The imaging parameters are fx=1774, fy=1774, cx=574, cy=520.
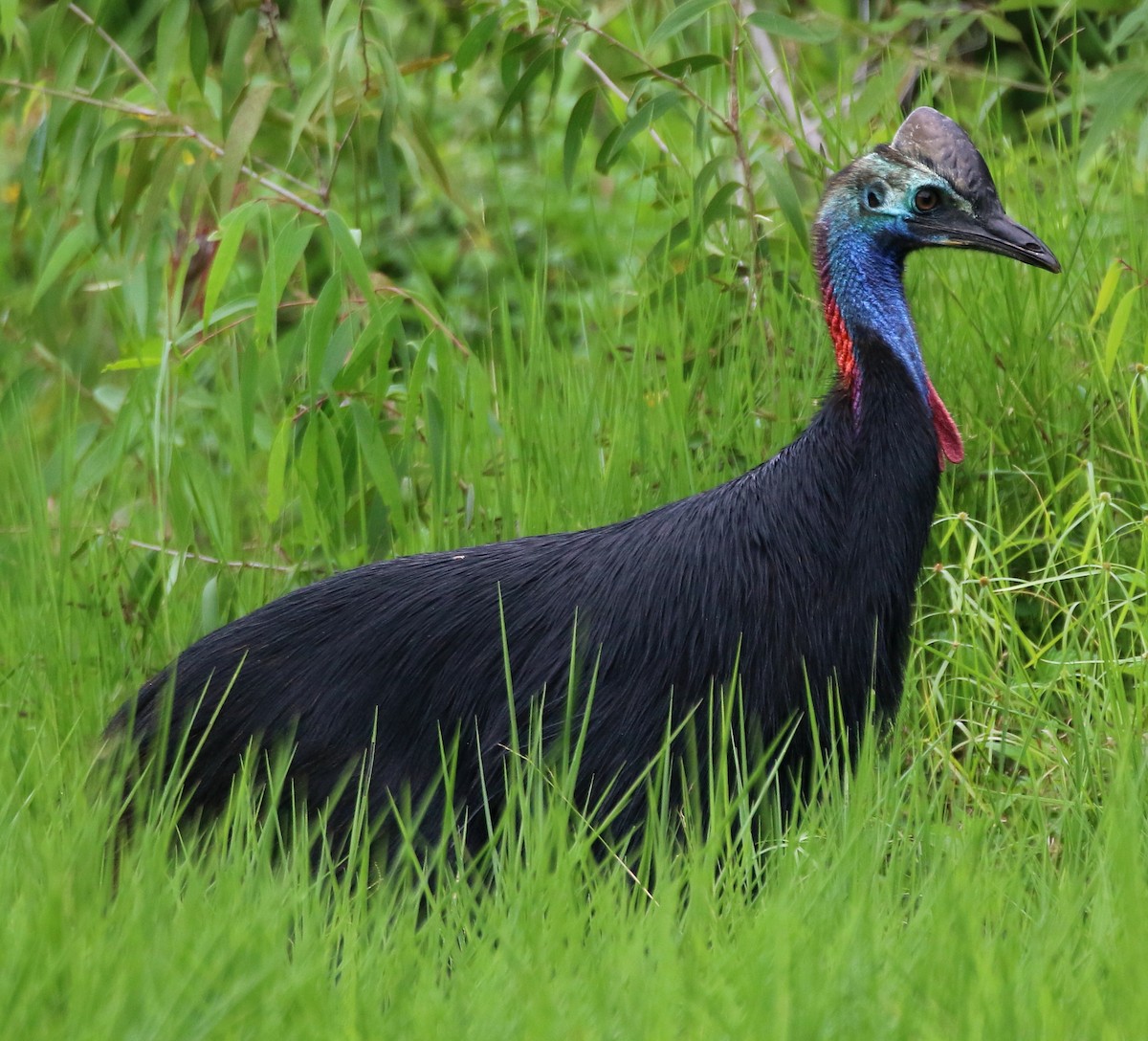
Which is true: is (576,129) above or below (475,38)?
below

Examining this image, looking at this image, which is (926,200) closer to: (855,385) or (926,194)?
(926,194)

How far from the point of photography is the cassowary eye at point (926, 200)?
10.3ft

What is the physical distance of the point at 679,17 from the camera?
146 inches

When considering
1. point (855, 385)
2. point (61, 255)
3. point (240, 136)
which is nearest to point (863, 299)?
point (855, 385)

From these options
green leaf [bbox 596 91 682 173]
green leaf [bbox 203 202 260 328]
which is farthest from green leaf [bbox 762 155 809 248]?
green leaf [bbox 203 202 260 328]

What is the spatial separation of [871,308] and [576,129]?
1142mm

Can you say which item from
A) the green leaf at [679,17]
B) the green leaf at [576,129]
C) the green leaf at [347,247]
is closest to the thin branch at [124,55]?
the green leaf at [347,247]

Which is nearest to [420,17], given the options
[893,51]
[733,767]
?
[893,51]

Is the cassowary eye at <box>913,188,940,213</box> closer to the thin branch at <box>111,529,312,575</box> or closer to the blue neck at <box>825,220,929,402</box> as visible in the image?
the blue neck at <box>825,220,929,402</box>

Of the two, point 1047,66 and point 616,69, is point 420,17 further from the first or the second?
point 1047,66

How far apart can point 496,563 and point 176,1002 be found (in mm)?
1310

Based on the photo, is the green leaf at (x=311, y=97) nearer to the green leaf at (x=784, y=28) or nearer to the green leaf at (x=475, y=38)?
the green leaf at (x=475, y=38)

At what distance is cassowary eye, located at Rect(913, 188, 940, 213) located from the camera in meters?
3.13

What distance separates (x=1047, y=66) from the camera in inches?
158
